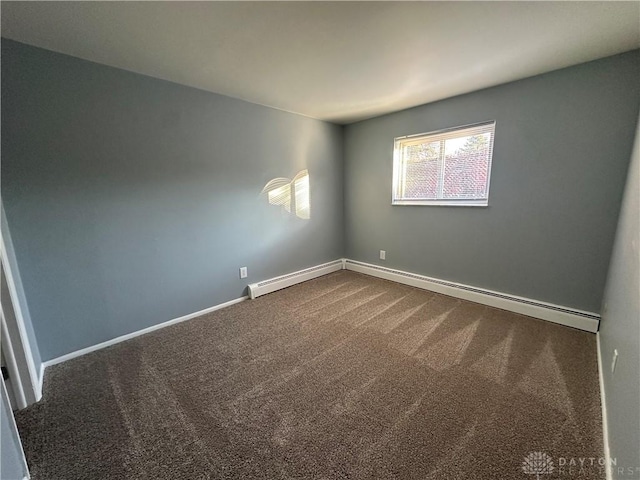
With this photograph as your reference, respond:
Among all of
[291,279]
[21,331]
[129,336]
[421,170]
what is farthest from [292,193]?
[21,331]

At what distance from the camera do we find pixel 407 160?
3207mm

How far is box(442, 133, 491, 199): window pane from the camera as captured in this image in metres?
2.59

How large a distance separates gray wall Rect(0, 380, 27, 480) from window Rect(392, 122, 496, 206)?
3412mm

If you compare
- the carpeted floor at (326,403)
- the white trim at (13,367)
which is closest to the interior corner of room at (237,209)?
the white trim at (13,367)

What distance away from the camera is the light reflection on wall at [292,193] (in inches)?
120

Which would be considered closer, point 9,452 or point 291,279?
point 9,452

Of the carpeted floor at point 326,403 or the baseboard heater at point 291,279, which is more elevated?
the baseboard heater at point 291,279

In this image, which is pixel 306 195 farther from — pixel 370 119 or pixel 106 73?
pixel 106 73

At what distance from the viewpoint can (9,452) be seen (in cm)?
99

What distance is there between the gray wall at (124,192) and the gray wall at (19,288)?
0.05 metres

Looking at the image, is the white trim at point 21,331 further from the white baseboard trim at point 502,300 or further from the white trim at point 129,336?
the white baseboard trim at point 502,300

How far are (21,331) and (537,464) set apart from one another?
2.81 m

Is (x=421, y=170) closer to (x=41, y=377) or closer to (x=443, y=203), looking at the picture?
(x=443, y=203)

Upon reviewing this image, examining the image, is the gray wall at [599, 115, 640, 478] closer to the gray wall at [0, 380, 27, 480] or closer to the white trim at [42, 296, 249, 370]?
the gray wall at [0, 380, 27, 480]
